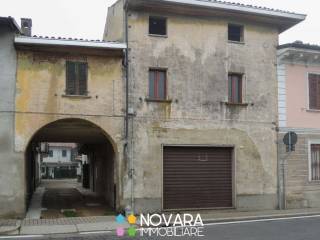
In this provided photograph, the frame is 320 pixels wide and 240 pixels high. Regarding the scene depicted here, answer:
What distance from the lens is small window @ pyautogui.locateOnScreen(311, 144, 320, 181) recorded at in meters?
20.3

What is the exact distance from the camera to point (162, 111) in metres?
17.9

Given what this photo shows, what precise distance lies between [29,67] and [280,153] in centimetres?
1030

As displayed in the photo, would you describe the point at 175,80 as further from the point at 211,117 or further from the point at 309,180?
the point at 309,180

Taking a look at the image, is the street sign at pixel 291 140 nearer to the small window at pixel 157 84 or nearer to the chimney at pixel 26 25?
the small window at pixel 157 84

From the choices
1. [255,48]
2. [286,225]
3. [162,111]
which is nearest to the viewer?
[286,225]

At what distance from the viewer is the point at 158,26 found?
18.3 meters

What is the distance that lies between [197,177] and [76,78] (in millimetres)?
5882

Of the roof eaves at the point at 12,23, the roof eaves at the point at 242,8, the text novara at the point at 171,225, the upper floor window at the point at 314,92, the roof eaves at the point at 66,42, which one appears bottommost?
the text novara at the point at 171,225

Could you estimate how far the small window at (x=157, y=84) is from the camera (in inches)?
709

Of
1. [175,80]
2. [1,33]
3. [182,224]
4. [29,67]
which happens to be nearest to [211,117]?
[175,80]

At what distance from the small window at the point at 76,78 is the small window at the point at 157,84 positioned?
97.5 inches

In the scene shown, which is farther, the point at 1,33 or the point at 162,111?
the point at 162,111

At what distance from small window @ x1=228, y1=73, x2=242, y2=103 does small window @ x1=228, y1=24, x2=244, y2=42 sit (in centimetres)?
146

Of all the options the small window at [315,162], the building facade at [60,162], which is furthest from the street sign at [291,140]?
the building facade at [60,162]
